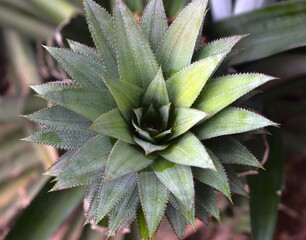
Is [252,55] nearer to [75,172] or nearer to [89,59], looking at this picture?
[89,59]

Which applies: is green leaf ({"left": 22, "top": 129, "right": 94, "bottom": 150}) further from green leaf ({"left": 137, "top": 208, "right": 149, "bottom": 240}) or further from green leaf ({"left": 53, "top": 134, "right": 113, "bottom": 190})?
green leaf ({"left": 137, "top": 208, "right": 149, "bottom": 240})

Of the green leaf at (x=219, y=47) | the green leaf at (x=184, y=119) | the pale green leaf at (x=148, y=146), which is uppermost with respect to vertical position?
the green leaf at (x=219, y=47)

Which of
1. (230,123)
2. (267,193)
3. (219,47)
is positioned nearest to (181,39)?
(219,47)

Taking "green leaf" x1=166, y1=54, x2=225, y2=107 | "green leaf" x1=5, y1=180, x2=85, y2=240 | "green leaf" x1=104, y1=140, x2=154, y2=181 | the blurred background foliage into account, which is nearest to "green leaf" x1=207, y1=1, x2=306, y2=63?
the blurred background foliage

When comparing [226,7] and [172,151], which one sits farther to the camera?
[226,7]

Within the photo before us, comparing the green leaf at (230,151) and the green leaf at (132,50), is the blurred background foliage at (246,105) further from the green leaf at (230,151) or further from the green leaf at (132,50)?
the green leaf at (132,50)

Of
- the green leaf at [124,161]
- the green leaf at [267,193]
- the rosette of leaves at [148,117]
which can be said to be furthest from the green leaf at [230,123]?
the green leaf at [267,193]

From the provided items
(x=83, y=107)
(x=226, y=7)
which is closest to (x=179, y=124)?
(x=83, y=107)
